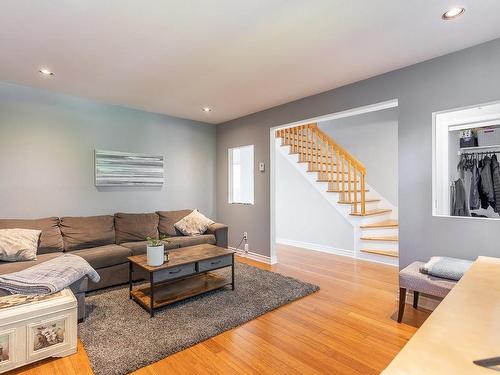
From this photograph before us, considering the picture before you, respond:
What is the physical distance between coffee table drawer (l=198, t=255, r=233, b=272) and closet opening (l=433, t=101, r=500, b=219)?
92.5 inches

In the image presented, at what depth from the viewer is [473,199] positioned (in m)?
3.11

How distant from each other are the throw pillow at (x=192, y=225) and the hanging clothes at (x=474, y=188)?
11.5 ft

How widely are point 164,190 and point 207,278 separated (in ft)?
6.71

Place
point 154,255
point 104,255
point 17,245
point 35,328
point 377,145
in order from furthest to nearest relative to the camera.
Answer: point 377,145 < point 104,255 < point 17,245 < point 154,255 < point 35,328

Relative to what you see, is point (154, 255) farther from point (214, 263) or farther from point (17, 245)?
point (17, 245)

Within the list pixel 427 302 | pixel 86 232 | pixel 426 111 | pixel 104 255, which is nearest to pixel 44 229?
pixel 86 232

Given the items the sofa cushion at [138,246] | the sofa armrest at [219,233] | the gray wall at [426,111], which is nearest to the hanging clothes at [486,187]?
the gray wall at [426,111]

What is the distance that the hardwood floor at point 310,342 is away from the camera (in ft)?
6.16

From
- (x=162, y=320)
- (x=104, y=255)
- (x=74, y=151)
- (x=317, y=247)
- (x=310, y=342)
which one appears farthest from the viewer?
(x=317, y=247)

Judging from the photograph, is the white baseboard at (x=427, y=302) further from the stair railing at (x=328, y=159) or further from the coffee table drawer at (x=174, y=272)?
the coffee table drawer at (x=174, y=272)

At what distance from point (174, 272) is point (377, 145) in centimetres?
458

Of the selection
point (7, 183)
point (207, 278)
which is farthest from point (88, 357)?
point (7, 183)

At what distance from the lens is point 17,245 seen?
112 inches

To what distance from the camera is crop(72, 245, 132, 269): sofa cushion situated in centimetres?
312
